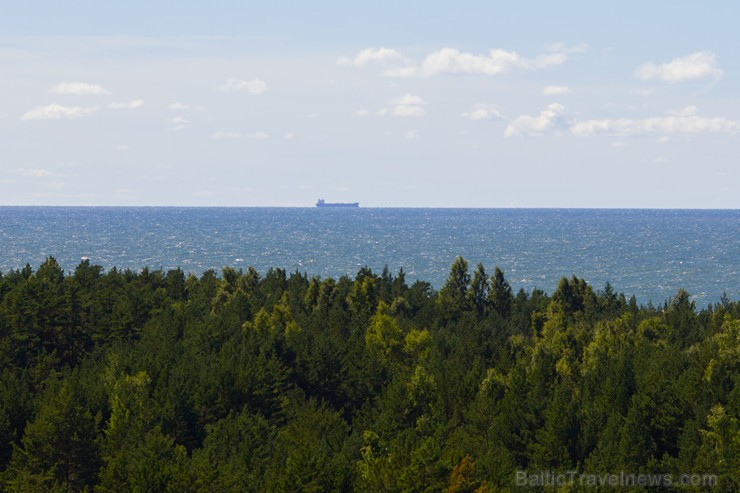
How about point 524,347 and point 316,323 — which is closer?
point 524,347

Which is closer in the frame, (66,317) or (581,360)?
(581,360)

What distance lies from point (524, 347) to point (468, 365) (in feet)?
36.3

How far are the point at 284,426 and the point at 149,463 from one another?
21.0m

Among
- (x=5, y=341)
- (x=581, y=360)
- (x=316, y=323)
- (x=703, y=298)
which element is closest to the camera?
(x=5, y=341)

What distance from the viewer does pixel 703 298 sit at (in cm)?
17438

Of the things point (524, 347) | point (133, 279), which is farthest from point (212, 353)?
point (133, 279)

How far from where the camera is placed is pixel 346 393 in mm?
76625

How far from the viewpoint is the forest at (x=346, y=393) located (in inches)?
1909

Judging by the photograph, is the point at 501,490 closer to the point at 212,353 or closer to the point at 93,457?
the point at 93,457

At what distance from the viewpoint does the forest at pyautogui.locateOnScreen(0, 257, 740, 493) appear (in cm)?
4850

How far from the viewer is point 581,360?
81.8 m

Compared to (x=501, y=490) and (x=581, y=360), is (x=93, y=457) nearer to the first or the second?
(x=501, y=490)

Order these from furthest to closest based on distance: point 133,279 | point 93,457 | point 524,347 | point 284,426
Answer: point 133,279, point 524,347, point 284,426, point 93,457

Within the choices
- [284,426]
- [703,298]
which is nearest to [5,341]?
[284,426]
